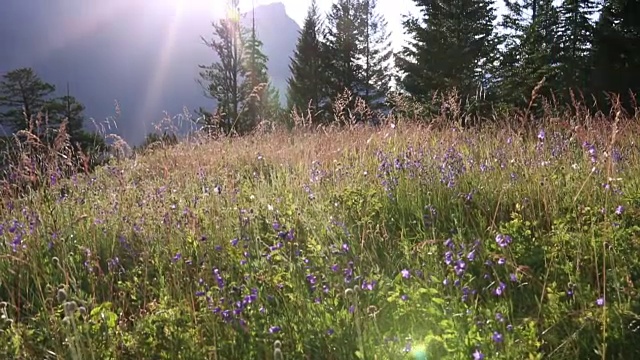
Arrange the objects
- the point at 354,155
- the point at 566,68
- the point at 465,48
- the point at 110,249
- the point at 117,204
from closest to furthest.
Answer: the point at 110,249, the point at 117,204, the point at 354,155, the point at 566,68, the point at 465,48

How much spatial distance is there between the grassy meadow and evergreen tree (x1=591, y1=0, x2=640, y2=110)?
13523mm

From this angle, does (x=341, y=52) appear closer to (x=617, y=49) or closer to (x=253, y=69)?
(x=253, y=69)

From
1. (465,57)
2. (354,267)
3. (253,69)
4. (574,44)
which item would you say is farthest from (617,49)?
(253,69)

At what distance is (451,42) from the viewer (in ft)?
68.9

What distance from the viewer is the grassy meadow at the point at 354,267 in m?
1.61

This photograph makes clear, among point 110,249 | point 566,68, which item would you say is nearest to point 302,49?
point 566,68

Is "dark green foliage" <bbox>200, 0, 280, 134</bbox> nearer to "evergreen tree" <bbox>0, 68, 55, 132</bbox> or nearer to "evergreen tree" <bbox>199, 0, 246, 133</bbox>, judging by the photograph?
"evergreen tree" <bbox>199, 0, 246, 133</bbox>

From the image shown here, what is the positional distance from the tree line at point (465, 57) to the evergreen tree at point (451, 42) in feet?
0.16

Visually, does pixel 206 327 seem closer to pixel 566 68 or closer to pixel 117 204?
pixel 117 204

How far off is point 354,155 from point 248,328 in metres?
3.22

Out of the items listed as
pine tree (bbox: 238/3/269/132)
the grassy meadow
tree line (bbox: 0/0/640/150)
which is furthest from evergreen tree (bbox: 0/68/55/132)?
the grassy meadow

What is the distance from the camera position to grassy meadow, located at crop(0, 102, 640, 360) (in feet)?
5.28

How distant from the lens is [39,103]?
1297 inches

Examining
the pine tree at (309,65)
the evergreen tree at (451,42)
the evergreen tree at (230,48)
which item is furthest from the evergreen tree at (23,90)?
the evergreen tree at (451,42)
